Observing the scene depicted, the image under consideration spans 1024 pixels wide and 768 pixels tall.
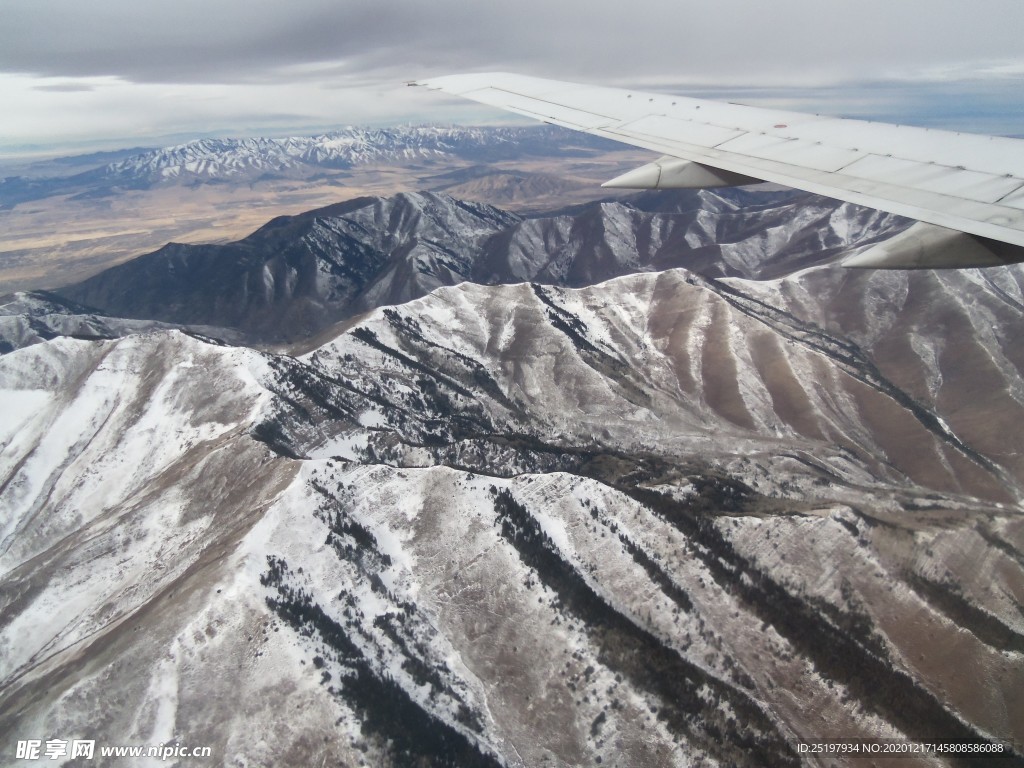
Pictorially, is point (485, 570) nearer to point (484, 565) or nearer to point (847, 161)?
point (484, 565)

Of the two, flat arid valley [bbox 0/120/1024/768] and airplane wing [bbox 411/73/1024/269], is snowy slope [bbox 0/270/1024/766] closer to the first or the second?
flat arid valley [bbox 0/120/1024/768]

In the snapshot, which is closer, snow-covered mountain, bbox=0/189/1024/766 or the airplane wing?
the airplane wing

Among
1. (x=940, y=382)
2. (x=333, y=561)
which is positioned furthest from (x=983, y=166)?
(x=940, y=382)

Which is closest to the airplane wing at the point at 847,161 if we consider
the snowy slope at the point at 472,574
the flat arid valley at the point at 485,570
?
the flat arid valley at the point at 485,570

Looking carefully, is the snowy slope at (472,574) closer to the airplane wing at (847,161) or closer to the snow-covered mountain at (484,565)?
the snow-covered mountain at (484,565)

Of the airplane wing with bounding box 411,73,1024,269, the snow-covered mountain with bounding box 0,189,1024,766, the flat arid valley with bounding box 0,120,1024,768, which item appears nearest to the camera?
the airplane wing with bounding box 411,73,1024,269

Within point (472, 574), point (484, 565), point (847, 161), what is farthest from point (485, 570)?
point (847, 161)

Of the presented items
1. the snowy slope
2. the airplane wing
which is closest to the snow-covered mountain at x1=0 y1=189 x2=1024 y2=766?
the snowy slope
